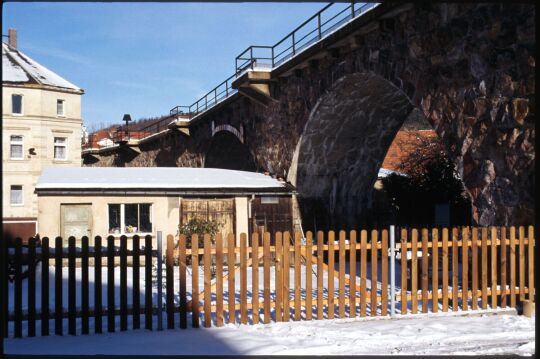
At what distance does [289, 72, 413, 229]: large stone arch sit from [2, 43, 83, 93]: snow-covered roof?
2295 centimetres

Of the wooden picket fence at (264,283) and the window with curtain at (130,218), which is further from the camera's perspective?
the window with curtain at (130,218)

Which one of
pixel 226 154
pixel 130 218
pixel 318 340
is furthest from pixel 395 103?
pixel 226 154

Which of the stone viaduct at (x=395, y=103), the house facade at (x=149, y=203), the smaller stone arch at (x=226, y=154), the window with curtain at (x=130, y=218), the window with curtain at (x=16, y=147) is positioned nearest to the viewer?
the stone viaduct at (x=395, y=103)

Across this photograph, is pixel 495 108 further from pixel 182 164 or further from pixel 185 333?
pixel 182 164

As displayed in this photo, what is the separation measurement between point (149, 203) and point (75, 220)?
6.68 ft

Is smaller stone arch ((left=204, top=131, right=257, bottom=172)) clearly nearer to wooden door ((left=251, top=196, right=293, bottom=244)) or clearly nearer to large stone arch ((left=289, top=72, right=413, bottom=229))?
large stone arch ((left=289, top=72, right=413, bottom=229))

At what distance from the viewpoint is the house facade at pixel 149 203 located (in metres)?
15.0

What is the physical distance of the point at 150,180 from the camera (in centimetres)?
1625

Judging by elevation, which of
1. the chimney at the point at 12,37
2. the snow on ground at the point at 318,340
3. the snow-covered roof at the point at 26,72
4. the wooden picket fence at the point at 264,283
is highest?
the chimney at the point at 12,37

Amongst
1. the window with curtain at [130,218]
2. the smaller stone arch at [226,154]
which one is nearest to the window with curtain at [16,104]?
the smaller stone arch at [226,154]

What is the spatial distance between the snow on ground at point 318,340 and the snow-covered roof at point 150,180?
874 centimetres

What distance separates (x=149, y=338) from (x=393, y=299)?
3506 millimetres

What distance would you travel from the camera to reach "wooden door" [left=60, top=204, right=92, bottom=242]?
49.4 ft

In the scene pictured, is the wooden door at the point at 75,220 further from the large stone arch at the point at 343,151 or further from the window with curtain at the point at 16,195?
the window with curtain at the point at 16,195
